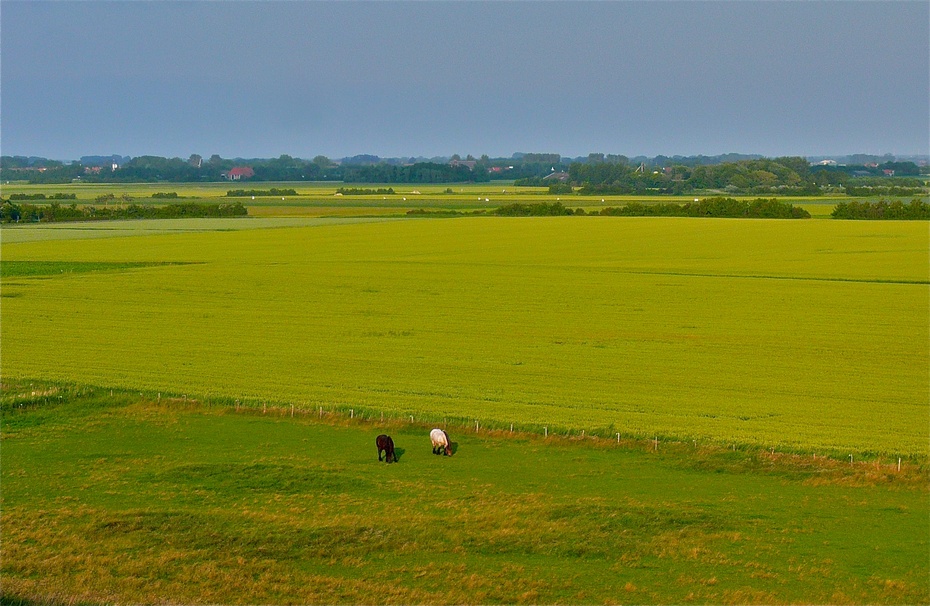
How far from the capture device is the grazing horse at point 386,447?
2202 cm

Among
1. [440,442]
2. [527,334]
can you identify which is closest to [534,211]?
[527,334]

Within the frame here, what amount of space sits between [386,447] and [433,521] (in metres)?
3.84

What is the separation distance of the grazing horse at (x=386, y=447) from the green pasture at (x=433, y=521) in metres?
0.32

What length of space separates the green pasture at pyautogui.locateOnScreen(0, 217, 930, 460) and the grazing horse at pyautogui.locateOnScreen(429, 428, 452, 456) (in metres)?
2.78

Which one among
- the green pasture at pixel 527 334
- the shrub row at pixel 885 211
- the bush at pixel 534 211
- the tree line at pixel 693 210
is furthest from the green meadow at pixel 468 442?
the bush at pixel 534 211

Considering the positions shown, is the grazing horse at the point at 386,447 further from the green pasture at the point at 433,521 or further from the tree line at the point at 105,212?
the tree line at the point at 105,212

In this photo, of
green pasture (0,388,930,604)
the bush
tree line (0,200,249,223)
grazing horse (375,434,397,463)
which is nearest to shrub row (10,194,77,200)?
tree line (0,200,249,223)

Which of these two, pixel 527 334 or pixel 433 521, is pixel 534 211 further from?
pixel 433 521

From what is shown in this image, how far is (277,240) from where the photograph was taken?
79.3m

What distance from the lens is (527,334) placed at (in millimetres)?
38250

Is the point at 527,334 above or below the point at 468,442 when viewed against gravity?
above

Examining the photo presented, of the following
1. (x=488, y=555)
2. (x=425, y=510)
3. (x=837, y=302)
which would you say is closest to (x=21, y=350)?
(x=425, y=510)

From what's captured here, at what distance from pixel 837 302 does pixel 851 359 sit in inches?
507

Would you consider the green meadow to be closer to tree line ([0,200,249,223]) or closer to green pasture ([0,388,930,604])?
green pasture ([0,388,930,604])
